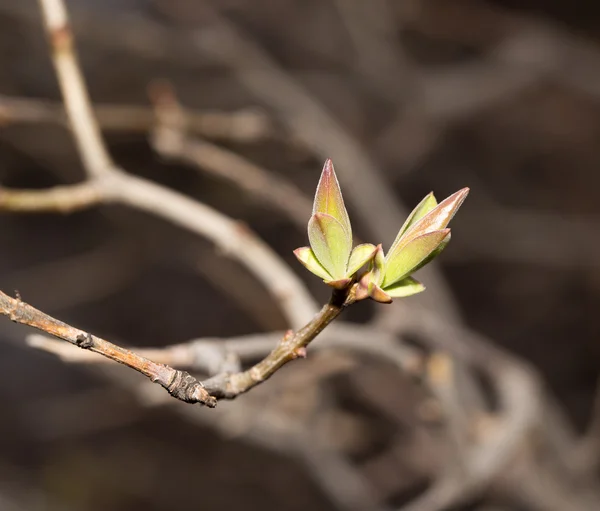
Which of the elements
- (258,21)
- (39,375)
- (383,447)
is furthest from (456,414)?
(39,375)

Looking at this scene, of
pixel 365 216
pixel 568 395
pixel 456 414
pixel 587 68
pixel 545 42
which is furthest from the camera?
pixel 568 395

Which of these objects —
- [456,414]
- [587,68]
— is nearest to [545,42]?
[587,68]

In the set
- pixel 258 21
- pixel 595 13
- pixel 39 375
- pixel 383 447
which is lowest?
pixel 383 447

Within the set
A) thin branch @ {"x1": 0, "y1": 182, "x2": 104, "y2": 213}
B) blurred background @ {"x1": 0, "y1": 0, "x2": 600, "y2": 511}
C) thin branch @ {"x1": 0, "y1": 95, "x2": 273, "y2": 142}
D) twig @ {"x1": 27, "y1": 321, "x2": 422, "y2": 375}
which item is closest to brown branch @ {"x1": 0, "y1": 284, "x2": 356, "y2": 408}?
twig @ {"x1": 27, "y1": 321, "x2": 422, "y2": 375}

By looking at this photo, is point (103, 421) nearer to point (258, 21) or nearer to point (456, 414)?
point (258, 21)

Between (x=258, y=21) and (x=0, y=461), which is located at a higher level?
(x=258, y=21)

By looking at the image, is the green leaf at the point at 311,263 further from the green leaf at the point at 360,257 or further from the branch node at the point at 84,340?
the branch node at the point at 84,340

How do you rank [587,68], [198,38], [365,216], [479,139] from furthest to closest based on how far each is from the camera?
[479,139] → [587,68] → [198,38] → [365,216]

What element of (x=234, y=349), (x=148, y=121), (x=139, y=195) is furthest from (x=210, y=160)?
(x=234, y=349)

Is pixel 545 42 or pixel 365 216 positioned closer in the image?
pixel 365 216
